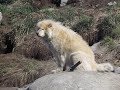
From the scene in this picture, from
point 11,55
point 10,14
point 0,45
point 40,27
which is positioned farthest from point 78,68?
point 10,14

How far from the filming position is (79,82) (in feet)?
27.4

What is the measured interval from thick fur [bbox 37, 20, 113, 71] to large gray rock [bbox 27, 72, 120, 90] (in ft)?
2.94

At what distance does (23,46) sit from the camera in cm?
1544

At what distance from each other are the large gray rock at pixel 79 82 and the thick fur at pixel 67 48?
0.90m

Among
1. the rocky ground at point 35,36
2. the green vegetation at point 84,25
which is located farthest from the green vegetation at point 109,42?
the green vegetation at point 84,25

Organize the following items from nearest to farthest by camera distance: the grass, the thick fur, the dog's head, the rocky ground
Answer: the thick fur
the dog's head
the grass
the rocky ground

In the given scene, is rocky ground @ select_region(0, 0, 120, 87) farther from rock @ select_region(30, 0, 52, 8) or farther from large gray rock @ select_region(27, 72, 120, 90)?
large gray rock @ select_region(27, 72, 120, 90)

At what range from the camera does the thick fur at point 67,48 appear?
10.2 meters

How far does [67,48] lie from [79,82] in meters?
2.47

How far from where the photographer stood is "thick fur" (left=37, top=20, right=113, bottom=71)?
33.3 ft

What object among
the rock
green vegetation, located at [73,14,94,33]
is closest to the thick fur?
green vegetation, located at [73,14,94,33]

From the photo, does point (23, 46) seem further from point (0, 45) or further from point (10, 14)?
point (10, 14)

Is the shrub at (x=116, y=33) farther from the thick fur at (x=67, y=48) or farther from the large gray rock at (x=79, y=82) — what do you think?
the large gray rock at (x=79, y=82)

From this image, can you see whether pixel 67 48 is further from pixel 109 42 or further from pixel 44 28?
pixel 109 42
